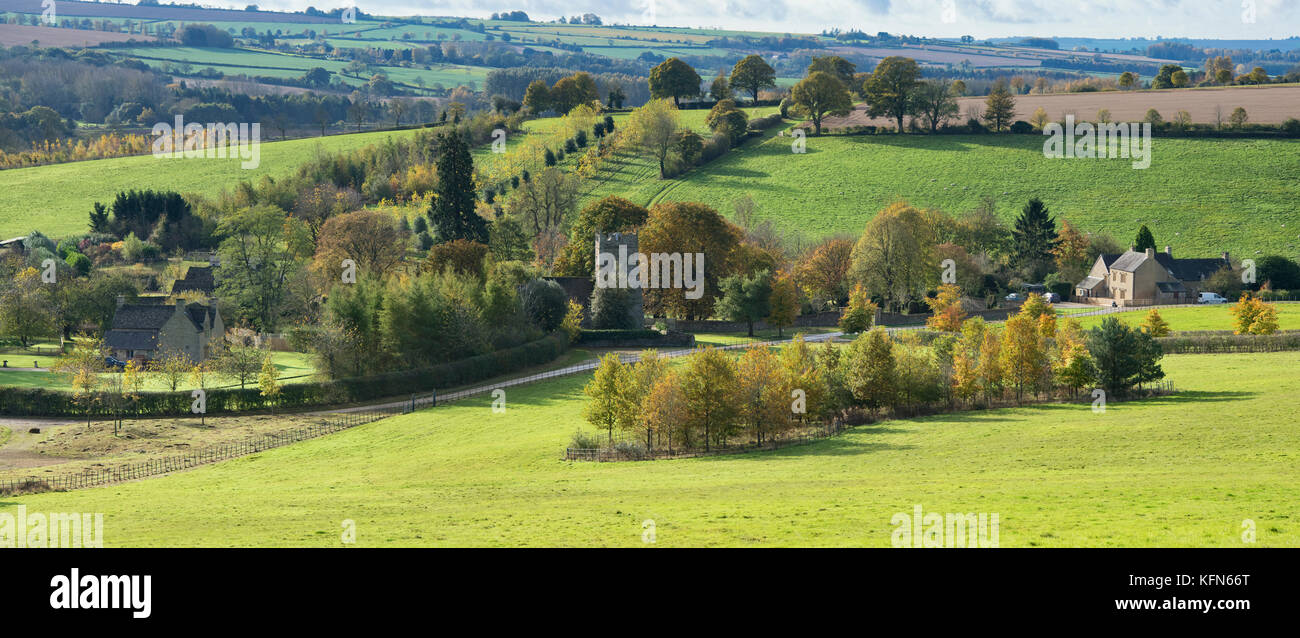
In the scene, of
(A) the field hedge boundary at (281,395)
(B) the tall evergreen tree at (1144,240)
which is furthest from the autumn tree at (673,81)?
(A) the field hedge boundary at (281,395)

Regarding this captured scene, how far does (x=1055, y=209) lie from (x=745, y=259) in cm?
4048

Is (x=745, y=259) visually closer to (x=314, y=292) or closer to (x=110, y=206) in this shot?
(x=314, y=292)

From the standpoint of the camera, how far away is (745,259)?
9012cm

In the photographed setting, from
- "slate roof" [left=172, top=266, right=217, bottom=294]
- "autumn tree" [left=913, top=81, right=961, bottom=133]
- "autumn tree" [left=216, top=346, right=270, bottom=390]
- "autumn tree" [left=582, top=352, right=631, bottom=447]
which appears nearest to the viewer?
"autumn tree" [left=582, top=352, right=631, bottom=447]

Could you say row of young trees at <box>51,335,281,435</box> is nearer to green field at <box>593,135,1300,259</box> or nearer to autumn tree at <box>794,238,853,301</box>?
autumn tree at <box>794,238,853,301</box>

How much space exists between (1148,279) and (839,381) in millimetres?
55880

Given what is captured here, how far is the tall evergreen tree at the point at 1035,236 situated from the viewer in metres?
104

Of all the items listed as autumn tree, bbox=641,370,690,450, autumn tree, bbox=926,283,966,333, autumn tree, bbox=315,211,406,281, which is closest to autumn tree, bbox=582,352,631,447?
autumn tree, bbox=641,370,690,450

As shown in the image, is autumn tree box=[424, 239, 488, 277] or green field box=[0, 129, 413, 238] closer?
autumn tree box=[424, 239, 488, 277]

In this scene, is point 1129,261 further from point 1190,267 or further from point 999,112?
point 999,112

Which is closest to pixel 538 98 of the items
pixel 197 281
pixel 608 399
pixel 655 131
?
pixel 655 131

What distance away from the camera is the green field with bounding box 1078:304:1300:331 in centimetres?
7462

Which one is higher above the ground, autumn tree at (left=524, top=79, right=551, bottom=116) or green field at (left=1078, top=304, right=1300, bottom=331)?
autumn tree at (left=524, top=79, right=551, bottom=116)

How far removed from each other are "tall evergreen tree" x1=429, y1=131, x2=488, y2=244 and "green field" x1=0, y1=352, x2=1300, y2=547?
145ft
